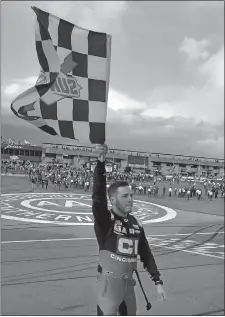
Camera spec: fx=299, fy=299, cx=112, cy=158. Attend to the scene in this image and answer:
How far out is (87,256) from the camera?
5.40m

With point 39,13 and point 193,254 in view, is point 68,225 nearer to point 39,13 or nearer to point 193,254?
point 193,254

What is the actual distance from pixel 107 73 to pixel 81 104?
0.30m

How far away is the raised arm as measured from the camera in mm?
1965

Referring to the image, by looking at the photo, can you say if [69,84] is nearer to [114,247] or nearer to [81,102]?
[81,102]

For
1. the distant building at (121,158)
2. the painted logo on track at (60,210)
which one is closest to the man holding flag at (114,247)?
the distant building at (121,158)

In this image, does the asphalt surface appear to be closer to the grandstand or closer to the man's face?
the grandstand

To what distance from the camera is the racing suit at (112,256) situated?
6.34 feet

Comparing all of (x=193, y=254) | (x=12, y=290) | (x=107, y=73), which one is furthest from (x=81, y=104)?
(x=193, y=254)

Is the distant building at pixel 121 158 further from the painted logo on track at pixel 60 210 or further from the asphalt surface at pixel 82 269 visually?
the painted logo on track at pixel 60 210

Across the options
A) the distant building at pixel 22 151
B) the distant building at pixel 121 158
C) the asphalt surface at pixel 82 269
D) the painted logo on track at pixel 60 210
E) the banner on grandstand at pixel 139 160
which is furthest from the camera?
the painted logo on track at pixel 60 210

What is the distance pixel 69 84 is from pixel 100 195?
86cm

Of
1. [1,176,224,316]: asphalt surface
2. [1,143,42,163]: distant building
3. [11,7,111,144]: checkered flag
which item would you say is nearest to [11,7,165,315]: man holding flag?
[11,7,111,144]: checkered flag

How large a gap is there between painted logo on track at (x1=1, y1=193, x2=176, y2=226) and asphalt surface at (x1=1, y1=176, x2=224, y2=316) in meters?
0.38

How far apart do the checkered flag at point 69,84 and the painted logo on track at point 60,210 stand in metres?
5.39
